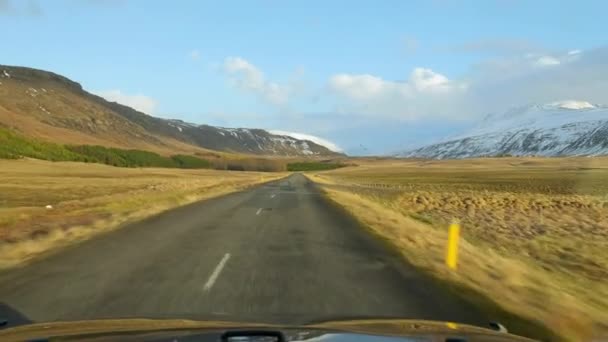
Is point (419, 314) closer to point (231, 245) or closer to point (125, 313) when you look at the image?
point (125, 313)

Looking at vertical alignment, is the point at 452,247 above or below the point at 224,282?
above

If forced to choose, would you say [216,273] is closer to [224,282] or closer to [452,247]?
[224,282]

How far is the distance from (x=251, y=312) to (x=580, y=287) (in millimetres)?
6282

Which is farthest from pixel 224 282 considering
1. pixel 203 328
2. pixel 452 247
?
pixel 203 328

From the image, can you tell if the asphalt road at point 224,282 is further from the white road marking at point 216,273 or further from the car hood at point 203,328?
the car hood at point 203,328

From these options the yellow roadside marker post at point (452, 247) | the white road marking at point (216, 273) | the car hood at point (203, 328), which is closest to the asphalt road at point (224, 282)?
the white road marking at point (216, 273)

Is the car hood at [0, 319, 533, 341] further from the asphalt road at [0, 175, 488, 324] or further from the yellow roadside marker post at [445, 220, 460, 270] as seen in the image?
the yellow roadside marker post at [445, 220, 460, 270]

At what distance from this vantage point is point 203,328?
4.89 meters

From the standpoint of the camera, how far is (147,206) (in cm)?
2648

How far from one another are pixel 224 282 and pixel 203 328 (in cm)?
491

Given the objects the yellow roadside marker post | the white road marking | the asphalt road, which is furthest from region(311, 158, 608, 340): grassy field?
the white road marking

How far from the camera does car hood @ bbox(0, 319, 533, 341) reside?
4820 mm

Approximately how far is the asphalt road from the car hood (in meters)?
0.72

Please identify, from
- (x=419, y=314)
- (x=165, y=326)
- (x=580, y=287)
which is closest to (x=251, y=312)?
(x=419, y=314)
